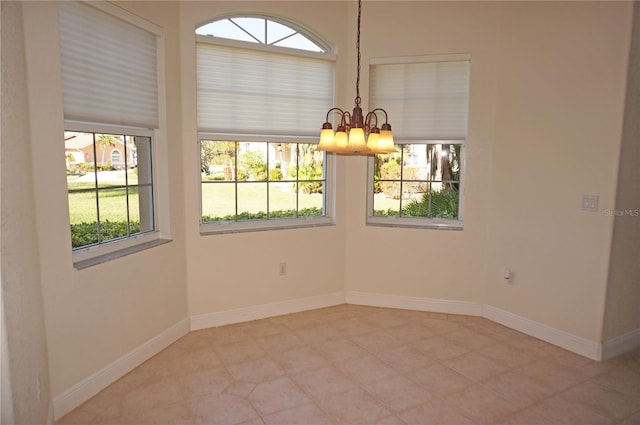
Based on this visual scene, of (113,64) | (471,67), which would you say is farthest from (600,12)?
(113,64)

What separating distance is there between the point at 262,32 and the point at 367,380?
120 inches

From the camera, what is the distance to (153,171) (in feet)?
10.8

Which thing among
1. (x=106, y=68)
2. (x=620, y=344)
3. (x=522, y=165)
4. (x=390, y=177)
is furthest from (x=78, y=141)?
(x=620, y=344)

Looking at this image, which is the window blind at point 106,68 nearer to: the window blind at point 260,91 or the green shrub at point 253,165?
the window blind at point 260,91

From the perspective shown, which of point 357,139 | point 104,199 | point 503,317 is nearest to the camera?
point 357,139

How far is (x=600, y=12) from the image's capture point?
3.03 m

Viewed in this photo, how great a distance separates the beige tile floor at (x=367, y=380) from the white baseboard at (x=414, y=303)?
10.9 inches

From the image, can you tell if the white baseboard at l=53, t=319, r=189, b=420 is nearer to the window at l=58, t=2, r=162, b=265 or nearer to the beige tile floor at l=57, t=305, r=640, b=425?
the beige tile floor at l=57, t=305, r=640, b=425

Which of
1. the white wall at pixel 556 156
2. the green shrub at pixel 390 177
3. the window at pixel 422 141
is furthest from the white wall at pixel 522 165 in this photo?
the green shrub at pixel 390 177

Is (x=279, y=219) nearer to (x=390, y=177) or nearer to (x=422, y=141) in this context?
(x=390, y=177)

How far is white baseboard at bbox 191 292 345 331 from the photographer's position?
3.72 m

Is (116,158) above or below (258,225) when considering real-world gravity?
above

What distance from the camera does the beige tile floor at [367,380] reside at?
2479mm

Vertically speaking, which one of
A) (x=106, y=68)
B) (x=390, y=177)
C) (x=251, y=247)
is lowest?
(x=251, y=247)
